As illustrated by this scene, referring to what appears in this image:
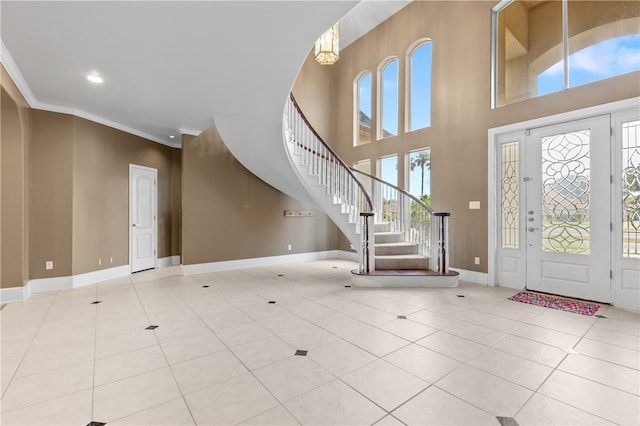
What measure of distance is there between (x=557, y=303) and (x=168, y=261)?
7397mm

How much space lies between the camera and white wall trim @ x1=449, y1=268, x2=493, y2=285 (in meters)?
5.02

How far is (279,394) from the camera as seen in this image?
1.98 m

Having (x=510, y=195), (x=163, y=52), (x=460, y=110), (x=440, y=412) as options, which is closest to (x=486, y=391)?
(x=440, y=412)

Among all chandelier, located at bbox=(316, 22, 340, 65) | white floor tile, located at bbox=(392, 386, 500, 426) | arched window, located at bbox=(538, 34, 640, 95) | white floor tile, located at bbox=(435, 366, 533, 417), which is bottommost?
white floor tile, located at bbox=(435, 366, 533, 417)

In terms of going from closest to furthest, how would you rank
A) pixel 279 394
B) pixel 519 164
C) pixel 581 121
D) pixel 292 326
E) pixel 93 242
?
pixel 279 394, pixel 292 326, pixel 581 121, pixel 519 164, pixel 93 242

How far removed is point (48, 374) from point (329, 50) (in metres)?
5.02

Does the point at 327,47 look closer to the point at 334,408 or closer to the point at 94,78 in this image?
the point at 94,78

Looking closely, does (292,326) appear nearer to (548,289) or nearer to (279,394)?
(279,394)

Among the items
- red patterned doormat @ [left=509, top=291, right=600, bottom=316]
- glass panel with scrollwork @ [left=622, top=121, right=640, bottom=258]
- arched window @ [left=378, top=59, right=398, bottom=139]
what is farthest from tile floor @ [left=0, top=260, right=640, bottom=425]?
arched window @ [left=378, top=59, right=398, bottom=139]

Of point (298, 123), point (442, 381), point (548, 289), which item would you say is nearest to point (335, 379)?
point (442, 381)

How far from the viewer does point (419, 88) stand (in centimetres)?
632

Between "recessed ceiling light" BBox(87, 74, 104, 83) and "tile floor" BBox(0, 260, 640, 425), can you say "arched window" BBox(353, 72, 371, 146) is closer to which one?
"tile floor" BBox(0, 260, 640, 425)

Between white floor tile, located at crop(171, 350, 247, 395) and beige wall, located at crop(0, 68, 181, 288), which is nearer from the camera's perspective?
white floor tile, located at crop(171, 350, 247, 395)

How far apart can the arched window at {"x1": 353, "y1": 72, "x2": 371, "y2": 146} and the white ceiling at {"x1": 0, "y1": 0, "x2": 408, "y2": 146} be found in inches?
154
